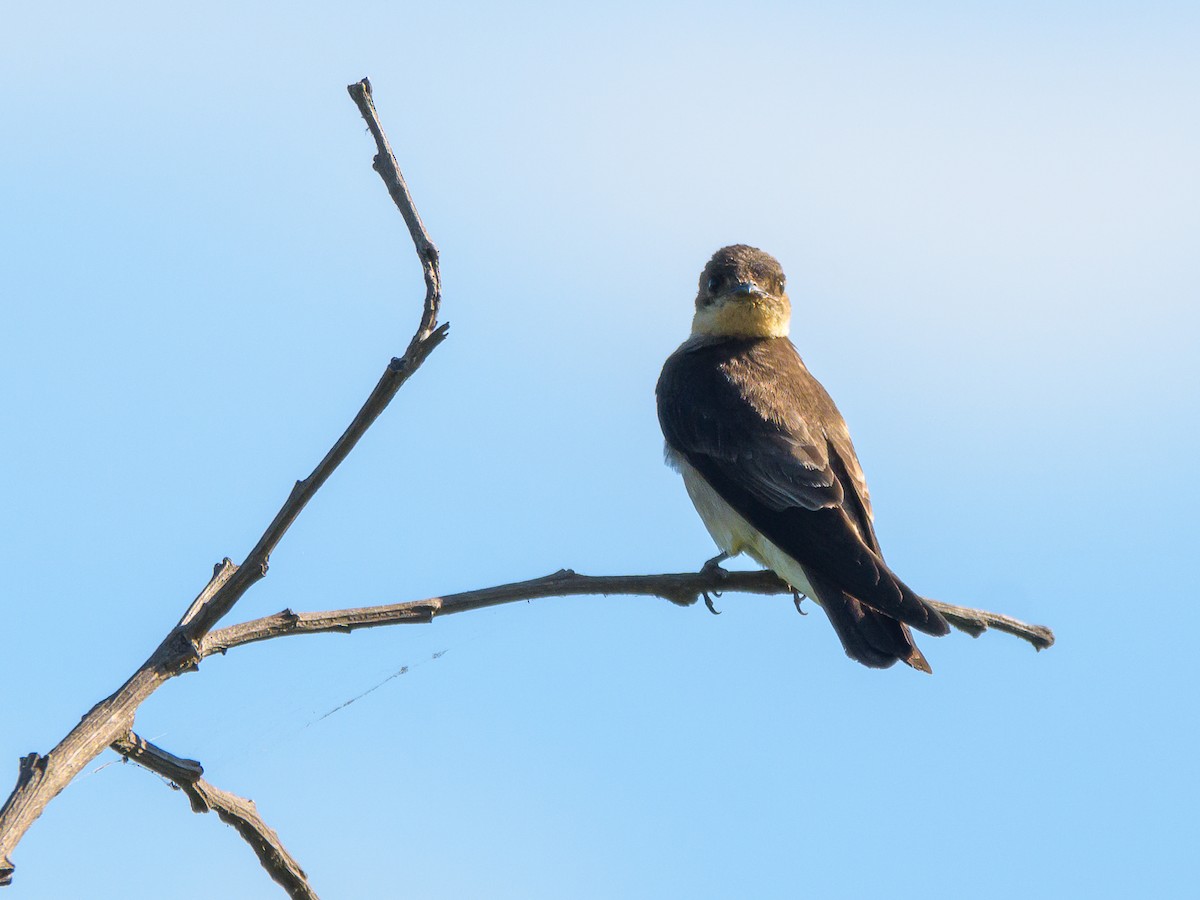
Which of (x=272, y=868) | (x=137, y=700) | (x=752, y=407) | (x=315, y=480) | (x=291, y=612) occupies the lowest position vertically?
(x=272, y=868)

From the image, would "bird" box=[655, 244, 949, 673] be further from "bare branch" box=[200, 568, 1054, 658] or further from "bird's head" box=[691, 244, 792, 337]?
"bare branch" box=[200, 568, 1054, 658]

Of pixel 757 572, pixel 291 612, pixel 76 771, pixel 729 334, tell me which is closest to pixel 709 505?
pixel 757 572

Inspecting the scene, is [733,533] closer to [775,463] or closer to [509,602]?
[775,463]

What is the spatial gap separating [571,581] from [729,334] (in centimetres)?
501

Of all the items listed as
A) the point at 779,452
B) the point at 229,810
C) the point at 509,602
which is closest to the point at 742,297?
the point at 779,452

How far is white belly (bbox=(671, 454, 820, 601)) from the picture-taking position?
7.05m

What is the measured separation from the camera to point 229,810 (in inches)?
130

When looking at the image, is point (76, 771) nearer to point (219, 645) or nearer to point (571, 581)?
point (219, 645)

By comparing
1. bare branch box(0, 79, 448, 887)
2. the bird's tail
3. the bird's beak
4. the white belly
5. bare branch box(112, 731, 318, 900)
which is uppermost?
the bird's beak

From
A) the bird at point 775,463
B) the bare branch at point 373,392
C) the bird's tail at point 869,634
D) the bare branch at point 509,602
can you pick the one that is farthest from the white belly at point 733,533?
the bare branch at point 373,392

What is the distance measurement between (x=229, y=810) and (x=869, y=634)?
3.61m

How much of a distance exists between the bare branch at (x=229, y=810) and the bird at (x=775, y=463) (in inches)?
116

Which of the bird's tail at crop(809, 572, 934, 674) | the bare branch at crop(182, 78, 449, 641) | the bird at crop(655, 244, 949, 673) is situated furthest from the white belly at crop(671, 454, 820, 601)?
the bare branch at crop(182, 78, 449, 641)

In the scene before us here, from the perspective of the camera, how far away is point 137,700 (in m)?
3.14
